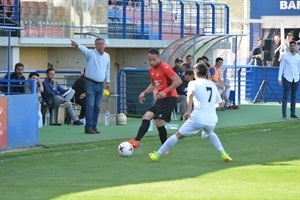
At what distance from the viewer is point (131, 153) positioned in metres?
16.3

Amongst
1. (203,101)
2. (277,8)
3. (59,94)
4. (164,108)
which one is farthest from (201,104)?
Answer: (277,8)

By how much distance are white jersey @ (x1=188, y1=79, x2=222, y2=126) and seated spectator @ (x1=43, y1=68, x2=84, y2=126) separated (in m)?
9.23

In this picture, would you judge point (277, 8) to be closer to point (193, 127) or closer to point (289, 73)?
point (289, 73)

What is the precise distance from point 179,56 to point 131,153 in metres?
13.2

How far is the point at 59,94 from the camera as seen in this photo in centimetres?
2438

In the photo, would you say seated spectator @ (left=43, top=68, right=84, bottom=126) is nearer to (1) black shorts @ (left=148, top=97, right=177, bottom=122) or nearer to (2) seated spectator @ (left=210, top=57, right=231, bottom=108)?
(2) seated spectator @ (left=210, top=57, right=231, bottom=108)

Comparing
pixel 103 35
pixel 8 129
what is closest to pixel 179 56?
pixel 103 35

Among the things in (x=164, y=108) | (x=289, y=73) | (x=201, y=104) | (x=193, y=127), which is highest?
(x=289, y=73)

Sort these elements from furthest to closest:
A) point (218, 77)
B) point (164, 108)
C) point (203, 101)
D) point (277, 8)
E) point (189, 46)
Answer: point (277, 8)
point (189, 46)
point (218, 77)
point (164, 108)
point (203, 101)

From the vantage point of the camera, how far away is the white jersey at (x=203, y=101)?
1505cm

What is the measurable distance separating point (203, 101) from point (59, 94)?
982cm

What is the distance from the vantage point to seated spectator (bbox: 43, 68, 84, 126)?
24062 mm

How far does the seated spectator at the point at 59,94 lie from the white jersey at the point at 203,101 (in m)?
9.23

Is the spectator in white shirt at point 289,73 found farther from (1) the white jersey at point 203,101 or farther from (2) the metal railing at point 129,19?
(1) the white jersey at point 203,101
